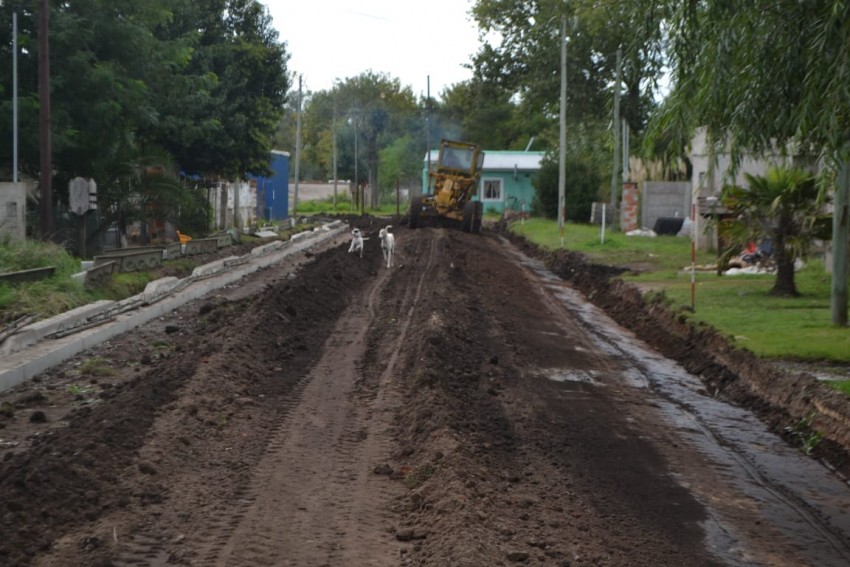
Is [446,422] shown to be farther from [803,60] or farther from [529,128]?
[529,128]

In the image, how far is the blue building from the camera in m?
61.8

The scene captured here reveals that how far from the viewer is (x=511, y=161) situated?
75.9m

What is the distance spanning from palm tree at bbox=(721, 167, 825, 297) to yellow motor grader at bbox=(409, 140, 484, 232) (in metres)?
24.9

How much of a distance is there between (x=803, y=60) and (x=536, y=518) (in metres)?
5.81

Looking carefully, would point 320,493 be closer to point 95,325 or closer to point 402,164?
point 95,325

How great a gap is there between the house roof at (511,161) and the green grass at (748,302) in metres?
39.9

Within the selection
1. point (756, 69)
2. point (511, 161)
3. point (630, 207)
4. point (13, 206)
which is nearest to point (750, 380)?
point (756, 69)

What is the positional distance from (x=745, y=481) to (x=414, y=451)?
2775 millimetres

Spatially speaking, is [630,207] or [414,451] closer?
[414,451]

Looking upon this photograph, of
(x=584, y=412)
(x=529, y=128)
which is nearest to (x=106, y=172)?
(x=584, y=412)

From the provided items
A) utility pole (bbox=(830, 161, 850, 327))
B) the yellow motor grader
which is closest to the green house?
the yellow motor grader

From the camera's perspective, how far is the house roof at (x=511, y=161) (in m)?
74.7

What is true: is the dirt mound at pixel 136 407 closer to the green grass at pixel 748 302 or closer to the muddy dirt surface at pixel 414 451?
the muddy dirt surface at pixel 414 451

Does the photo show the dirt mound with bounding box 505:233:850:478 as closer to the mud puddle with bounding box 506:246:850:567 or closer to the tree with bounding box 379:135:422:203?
the mud puddle with bounding box 506:246:850:567
